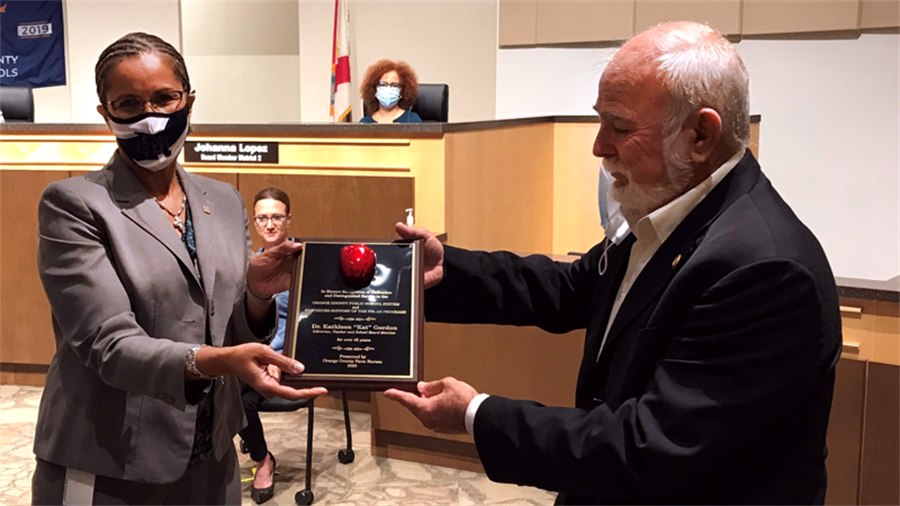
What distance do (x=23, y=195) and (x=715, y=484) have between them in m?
4.39

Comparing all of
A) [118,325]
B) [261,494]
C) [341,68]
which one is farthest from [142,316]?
[341,68]

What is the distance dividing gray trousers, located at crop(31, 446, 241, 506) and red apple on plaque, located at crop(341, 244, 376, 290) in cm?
48

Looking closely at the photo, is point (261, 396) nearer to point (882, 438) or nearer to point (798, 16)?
point (882, 438)

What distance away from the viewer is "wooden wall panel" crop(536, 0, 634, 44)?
24.4ft

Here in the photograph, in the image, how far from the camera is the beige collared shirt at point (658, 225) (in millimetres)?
1308

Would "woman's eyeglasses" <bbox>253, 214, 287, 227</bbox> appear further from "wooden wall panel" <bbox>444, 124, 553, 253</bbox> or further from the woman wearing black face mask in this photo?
the woman wearing black face mask

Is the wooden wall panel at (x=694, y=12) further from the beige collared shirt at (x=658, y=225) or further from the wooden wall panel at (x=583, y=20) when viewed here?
the beige collared shirt at (x=658, y=225)

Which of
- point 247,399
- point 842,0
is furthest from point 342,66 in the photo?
point 247,399

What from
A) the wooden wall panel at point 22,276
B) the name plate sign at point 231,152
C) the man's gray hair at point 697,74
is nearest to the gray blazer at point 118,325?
the man's gray hair at point 697,74

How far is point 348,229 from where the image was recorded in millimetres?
4297

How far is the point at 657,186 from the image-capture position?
4.34 ft

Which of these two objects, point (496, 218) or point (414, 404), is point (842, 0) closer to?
point (496, 218)

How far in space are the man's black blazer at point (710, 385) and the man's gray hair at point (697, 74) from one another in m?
0.12

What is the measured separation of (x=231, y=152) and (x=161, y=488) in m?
3.12
